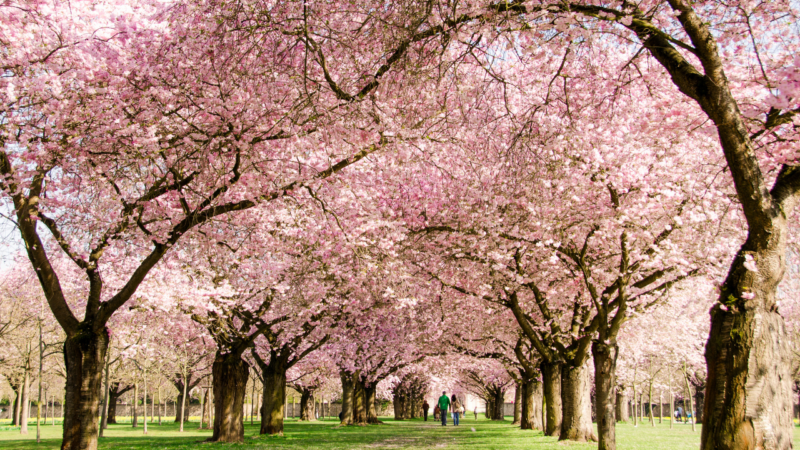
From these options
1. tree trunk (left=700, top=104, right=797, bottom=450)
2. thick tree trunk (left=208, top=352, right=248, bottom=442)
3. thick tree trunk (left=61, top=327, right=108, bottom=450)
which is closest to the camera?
tree trunk (left=700, top=104, right=797, bottom=450)

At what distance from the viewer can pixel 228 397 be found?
20062 mm

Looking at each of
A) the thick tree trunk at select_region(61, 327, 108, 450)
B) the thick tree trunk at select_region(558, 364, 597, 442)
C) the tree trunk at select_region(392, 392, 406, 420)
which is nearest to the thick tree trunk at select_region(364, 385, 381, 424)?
the tree trunk at select_region(392, 392, 406, 420)

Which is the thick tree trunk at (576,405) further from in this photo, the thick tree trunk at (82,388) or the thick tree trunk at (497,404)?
the thick tree trunk at (497,404)

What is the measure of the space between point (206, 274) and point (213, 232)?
207 inches

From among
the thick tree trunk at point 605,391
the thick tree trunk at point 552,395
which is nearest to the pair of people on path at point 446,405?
the thick tree trunk at point 552,395

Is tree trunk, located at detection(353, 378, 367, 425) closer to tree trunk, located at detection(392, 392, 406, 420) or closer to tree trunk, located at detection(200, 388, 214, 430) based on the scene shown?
tree trunk, located at detection(200, 388, 214, 430)

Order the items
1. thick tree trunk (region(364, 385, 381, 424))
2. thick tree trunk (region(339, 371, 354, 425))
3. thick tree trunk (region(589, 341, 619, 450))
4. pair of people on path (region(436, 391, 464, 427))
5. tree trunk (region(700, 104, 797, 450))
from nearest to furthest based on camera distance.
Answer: tree trunk (region(700, 104, 797, 450)) → thick tree trunk (region(589, 341, 619, 450)) → pair of people on path (region(436, 391, 464, 427)) → thick tree trunk (region(339, 371, 354, 425)) → thick tree trunk (region(364, 385, 381, 424))

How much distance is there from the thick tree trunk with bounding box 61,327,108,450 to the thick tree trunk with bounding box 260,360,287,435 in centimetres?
1323

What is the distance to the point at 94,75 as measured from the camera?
9133mm

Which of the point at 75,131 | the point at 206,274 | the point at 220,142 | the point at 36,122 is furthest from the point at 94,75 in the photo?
the point at 206,274

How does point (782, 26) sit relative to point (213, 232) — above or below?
above

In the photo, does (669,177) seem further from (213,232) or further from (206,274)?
(206,274)

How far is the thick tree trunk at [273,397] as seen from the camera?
2409 centimetres

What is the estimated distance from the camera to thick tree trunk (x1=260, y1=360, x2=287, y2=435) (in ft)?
79.0
